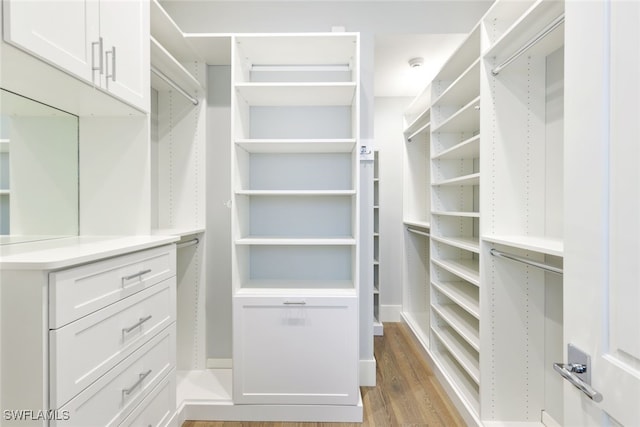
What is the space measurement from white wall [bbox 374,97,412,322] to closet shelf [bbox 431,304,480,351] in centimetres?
113

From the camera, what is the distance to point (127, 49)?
58.7 inches

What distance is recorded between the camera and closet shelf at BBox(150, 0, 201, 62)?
5.69 feet

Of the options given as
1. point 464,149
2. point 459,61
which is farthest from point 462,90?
point 464,149

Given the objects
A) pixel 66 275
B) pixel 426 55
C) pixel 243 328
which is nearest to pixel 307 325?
pixel 243 328

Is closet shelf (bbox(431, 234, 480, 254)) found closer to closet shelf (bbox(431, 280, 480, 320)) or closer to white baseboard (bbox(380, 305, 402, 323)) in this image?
closet shelf (bbox(431, 280, 480, 320))

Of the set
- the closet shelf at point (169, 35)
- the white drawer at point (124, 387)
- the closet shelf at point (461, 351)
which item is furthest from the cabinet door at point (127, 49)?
the closet shelf at point (461, 351)

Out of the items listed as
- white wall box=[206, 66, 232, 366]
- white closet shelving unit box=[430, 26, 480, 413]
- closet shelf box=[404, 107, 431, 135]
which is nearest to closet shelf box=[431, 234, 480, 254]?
white closet shelving unit box=[430, 26, 480, 413]

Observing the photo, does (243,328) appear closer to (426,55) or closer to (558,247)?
(558,247)

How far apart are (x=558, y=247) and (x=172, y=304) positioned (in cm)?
168

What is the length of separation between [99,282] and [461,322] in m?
2.11

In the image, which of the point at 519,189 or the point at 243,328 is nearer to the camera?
the point at 519,189

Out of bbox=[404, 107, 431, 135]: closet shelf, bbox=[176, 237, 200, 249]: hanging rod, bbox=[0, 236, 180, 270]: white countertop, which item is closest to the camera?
bbox=[0, 236, 180, 270]: white countertop

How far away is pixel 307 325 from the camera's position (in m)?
1.95

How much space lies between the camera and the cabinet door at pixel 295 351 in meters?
1.94
